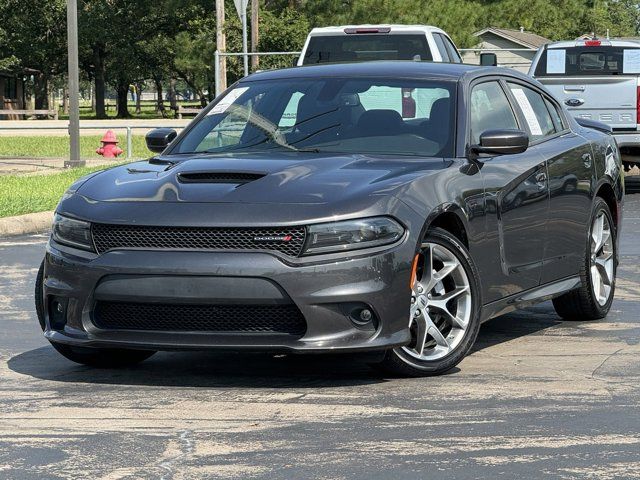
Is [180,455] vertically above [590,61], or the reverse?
[590,61]

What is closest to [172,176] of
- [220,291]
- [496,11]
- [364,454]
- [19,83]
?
[220,291]

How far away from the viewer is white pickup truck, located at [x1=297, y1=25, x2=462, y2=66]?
18250mm

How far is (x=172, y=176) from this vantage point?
700cm

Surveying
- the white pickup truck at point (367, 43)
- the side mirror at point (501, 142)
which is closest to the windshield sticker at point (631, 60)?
the white pickup truck at point (367, 43)

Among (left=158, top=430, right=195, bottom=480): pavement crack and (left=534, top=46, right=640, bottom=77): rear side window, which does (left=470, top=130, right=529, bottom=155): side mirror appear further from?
(left=534, top=46, right=640, bottom=77): rear side window

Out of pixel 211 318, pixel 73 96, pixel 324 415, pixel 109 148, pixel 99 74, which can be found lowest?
pixel 99 74

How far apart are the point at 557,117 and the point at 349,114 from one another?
1.75 metres

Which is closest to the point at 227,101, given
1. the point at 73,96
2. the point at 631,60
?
the point at 631,60

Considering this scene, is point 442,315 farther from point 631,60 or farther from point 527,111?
point 631,60

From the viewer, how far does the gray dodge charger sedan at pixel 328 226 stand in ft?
21.0

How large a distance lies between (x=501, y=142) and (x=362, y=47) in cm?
1115

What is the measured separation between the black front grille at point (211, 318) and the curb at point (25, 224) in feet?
28.3

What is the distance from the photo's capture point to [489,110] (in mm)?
8086

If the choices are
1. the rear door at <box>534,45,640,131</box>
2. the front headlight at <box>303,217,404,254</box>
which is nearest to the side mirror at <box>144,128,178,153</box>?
the front headlight at <box>303,217,404,254</box>
